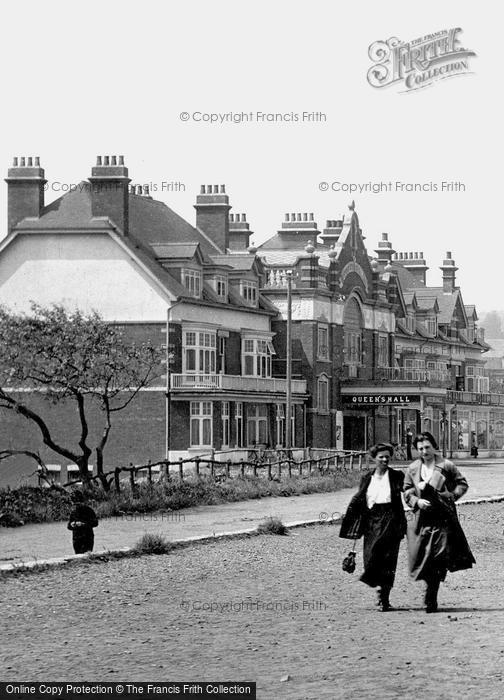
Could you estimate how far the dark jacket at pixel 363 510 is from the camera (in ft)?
49.1

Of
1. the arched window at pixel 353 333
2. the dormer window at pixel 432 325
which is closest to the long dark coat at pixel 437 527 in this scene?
the arched window at pixel 353 333

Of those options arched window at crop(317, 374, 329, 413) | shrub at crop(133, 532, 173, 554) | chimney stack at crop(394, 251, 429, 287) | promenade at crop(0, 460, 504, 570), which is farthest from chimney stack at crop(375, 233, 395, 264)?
shrub at crop(133, 532, 173, 554)

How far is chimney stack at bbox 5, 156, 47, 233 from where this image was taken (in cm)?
5656

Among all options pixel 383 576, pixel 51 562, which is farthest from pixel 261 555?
pixel 383 576

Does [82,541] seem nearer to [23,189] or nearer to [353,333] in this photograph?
[23,189]

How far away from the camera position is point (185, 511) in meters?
32.3

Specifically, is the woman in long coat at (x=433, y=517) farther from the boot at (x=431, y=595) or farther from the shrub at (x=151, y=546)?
the shrub at (x=151, y=546)

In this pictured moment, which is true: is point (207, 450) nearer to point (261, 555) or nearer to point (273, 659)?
point (261, 555)

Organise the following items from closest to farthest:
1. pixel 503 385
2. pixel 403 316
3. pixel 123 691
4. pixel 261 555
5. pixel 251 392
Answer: pixel 123 691, pixel 261 555, pixel 251 392, pixel 403 316, pixel 503 385

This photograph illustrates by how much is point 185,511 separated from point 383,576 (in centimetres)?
1797

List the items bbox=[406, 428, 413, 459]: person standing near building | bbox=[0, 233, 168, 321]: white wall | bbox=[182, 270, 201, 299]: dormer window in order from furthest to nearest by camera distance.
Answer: bbox=[406, 428, 413, 459]: person standing near building → bbox=[182, 270, 201, 299]: dormer window → bbox=[0, 233, 168, 321]: white wall

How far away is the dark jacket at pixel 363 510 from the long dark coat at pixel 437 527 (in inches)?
4.3

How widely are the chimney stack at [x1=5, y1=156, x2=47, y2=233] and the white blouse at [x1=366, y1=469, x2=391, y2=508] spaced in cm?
4315

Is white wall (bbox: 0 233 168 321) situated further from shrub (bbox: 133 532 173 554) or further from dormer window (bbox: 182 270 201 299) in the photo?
shrub (bbox: 133 532 173 554)
